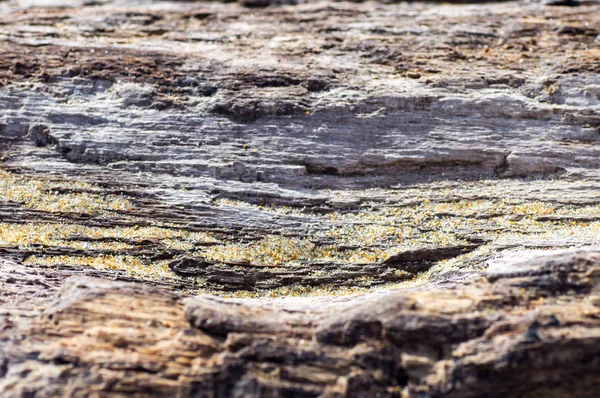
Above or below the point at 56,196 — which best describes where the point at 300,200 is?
below

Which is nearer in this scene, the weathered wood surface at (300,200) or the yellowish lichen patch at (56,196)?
the weathered wood surface at (300,200)

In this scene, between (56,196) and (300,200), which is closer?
(56,196)

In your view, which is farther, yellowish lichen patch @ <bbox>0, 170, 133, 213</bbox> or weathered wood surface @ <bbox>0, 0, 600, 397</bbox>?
yellowish lichen patch @ <bbox>0, 170, 133, 213</bbox>

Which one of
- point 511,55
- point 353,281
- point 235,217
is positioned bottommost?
point 353,281

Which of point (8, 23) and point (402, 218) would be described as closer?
point (402, 218)

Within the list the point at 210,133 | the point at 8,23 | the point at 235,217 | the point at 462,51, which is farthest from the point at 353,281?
the point at 8,23

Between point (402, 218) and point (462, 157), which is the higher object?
point (462, 157)

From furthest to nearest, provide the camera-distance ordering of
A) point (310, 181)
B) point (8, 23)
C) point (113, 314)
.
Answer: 1. point (8, 23)
2. point (310, 181)
3. point (113, 314)

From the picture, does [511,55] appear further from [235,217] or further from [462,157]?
[235,217]
